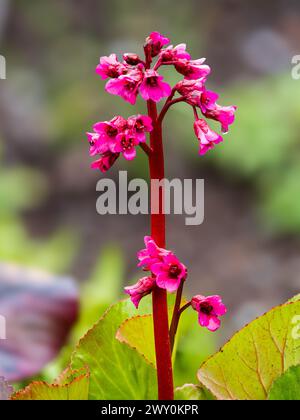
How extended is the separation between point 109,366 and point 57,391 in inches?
4.7

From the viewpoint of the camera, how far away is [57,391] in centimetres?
78

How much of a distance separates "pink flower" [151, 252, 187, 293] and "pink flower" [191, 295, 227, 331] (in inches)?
1.7

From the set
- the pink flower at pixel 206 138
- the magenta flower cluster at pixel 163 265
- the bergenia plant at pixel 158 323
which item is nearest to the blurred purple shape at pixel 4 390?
the bergenia plant at pixel 158 323

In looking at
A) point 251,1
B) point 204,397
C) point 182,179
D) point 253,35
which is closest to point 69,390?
point 204,397

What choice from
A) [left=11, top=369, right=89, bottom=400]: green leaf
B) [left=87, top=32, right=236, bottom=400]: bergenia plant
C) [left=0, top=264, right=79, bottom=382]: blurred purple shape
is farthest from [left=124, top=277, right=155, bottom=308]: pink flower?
[left=0, top=264, right=79, bottom=382]: blurred purple shape

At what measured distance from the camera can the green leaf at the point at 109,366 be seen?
881mm

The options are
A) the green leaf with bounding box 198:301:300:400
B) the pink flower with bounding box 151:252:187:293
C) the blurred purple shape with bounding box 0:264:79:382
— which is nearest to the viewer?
the pink flower with bounding box 151:252:187:293

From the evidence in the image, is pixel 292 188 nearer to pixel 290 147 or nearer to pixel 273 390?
pixel 290 147

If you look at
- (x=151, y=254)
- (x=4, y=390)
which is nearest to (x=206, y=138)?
(x=151, y=254)

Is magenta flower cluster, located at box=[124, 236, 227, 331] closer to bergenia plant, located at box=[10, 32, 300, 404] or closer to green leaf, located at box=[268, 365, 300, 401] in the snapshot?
bergenia plant, located at box=[10, 32, 300, 404]

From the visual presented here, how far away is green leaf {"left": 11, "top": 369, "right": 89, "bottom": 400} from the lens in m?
0.78

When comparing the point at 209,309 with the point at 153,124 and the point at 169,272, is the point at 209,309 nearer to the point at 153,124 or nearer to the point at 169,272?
the point at 169,272

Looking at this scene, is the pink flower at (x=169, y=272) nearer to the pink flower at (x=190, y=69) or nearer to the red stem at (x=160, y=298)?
the red stem at (x=160, y=298)
